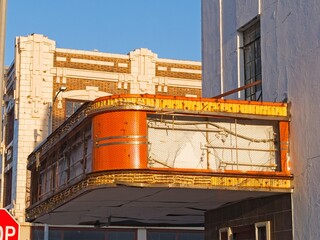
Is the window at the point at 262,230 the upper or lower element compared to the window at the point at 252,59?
lower

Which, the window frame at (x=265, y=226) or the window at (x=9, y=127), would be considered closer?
the window frame at (x=265, y=226)

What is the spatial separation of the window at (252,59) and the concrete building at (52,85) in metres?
19.9

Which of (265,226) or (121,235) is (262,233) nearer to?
(265,226)

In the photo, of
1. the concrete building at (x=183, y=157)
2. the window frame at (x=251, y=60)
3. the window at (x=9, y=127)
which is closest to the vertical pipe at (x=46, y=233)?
the window at (x=9, y=127)

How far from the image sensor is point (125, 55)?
42.7 metres

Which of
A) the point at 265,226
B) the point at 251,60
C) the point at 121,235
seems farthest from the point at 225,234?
the point at 121,235

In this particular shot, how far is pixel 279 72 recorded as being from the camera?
54.0 ft

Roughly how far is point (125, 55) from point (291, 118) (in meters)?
27.8

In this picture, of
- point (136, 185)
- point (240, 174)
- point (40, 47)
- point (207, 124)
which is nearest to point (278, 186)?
point (240, 174)

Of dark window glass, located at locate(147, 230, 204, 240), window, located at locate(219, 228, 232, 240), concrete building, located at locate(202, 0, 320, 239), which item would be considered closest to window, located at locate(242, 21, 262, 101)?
concrete building, located at locate(202, 0, 320, 239)

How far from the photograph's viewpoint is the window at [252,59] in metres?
18.1

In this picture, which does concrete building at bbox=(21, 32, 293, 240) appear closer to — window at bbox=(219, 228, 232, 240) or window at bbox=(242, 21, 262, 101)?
window at bbox=(219, 228, 232, 240)

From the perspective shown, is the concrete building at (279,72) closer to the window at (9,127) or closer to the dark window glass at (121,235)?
the dark window glass at (121,235)

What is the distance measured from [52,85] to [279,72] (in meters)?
25.7
